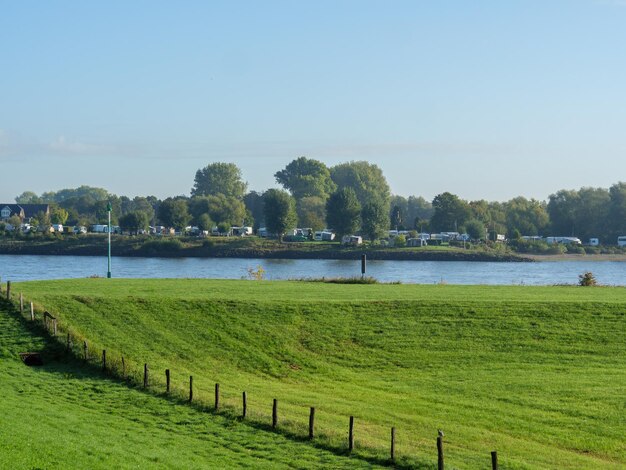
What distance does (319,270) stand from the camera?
11438 centimetres

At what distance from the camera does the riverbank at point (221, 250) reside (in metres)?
151

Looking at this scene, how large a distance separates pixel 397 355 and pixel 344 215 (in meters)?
123

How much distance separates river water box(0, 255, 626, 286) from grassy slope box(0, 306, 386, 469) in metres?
51.1

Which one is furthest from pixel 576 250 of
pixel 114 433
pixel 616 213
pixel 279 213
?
pixel 114 433

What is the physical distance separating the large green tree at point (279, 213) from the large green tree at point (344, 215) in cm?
706

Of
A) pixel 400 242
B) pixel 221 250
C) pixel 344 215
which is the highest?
pixel 344 215

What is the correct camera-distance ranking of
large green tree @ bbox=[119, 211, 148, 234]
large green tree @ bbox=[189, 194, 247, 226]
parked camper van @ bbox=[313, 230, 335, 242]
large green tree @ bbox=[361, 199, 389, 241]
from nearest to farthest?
1. large green tree @ bbox=[361, 199, 389, 241]
2. large green tree @ bbox=[119, 211, 148, 234]
3. parked camper van @ bbox=[313, 230, 335, 242]
4. large green tree @ bbox=[189, 194, 247, 226]

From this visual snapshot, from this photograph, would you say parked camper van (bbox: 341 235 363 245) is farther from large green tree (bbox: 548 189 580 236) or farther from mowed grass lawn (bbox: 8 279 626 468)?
mowed grass lawn (bbox: 8 279 626 468)

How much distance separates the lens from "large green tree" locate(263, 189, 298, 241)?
162750 mm

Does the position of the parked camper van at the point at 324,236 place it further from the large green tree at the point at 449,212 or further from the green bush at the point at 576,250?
the green bush at the point at 576,250

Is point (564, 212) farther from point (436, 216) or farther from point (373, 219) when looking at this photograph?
point (373, 219)

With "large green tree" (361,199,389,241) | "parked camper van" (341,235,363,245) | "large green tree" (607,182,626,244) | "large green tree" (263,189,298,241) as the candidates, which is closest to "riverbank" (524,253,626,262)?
"large green tree" (607,182,626,244)

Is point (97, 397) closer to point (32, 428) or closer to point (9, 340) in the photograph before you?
point (32, 428)

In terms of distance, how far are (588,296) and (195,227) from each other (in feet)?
457
